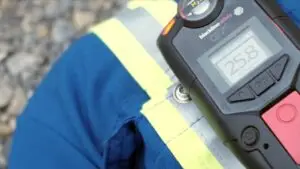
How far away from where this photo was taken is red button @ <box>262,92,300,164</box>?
676mm

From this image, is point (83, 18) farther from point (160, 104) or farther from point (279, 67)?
point (279, 67)

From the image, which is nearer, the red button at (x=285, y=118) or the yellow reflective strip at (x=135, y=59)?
the red button at (x=285, y=118)

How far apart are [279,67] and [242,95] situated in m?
0.04

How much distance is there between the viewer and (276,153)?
26.5 inches

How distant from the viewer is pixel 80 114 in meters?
0.87

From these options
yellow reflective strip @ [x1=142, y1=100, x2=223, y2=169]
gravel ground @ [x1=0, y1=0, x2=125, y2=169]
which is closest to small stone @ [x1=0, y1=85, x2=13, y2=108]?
gravel ground @ [x1=0, y1=0, x2=125, y2=169]

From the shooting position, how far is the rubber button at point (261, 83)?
68cm

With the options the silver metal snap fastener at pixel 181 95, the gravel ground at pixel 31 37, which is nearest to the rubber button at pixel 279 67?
the silver metal snap fastener at pixel 181 95

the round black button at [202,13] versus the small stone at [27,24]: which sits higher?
the round black button at [202,13]

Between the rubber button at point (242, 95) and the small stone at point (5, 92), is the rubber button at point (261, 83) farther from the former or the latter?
the small stone at point (5, 92)

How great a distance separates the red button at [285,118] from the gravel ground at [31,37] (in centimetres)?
79

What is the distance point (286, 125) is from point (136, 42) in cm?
24

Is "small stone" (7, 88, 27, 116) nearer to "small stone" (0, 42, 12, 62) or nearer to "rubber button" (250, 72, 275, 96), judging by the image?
"small stone" (0, 42, 12, 62)

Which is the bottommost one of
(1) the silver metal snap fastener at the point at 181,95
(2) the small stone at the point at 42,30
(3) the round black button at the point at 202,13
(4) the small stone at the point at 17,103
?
(4) the small stone at the point at 17,103
